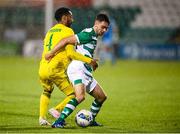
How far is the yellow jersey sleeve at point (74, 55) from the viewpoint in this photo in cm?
1190

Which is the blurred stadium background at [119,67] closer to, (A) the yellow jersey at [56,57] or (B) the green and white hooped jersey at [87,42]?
(A) the yellow jersey at [56,57]

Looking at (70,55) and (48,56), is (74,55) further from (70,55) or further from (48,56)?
(48,56)

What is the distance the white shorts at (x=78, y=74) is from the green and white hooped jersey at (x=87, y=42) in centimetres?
11

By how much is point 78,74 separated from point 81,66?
0.58ft

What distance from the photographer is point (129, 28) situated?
3769 cm

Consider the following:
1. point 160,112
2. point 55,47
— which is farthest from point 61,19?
point 160,112

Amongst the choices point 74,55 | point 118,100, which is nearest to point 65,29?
point 74,55

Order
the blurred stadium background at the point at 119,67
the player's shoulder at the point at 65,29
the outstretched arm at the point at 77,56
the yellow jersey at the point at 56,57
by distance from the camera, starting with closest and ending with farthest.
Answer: the outstretched arm at the point at 77,56
the yellow jersey at the point at 56,57
the player's shoulder at the point at 65,29
the blurred stadium background at the point at 119,67

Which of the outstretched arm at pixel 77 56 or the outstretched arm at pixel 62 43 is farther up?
the outstretched arm at pixel 62 43

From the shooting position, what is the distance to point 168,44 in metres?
36.4

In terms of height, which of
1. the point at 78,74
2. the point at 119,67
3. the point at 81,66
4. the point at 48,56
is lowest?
the point at 119,67

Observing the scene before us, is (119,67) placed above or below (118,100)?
below

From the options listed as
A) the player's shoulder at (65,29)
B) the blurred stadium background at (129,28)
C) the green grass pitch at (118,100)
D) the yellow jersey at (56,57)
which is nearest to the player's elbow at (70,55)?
the yellow jersey at (56,57)

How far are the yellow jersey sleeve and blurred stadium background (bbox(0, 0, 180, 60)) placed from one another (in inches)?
854
